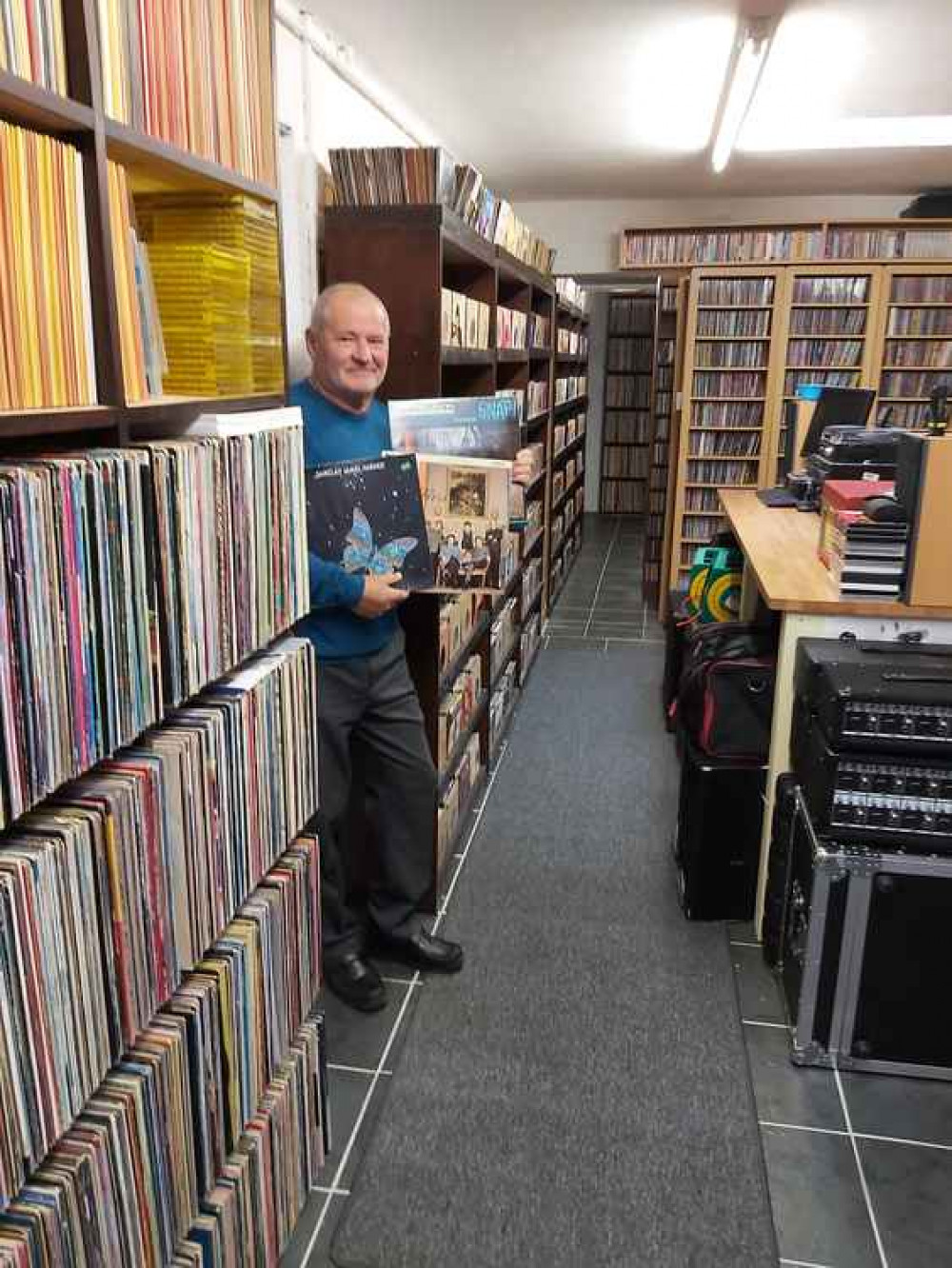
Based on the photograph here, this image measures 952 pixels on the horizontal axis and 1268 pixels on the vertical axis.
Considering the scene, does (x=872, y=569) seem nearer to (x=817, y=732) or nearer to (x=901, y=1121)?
(x=817, y=732)

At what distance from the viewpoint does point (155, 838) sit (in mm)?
1121

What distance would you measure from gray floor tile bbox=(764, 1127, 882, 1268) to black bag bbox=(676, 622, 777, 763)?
98cm

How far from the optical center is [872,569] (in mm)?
2309

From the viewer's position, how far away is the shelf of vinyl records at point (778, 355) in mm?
5844

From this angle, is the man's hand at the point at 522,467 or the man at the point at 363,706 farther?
the man's hand at the point at 522,467

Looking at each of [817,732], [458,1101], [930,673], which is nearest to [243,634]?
[458,1101]

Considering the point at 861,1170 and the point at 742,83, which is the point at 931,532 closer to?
the point at 861,1170

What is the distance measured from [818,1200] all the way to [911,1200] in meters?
0.17

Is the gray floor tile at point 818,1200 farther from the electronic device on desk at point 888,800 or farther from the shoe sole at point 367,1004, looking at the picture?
the shoe sole at point 367,1004

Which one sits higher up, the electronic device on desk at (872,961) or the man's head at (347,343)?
the man's head at (347,343)

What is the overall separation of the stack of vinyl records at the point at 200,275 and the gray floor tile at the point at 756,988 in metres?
1.82

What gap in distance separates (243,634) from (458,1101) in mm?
1178

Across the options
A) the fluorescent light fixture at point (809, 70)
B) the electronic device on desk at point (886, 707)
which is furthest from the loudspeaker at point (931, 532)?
the fluorescent light fixture at point (809, 70)

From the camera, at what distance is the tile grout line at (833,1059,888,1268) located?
5.26 feet
